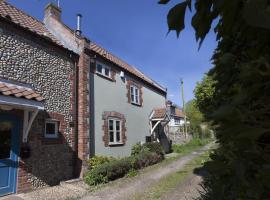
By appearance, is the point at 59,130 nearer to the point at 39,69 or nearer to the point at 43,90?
the point at 43,90

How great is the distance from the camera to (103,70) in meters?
15.0

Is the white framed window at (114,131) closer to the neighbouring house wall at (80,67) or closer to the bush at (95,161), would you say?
the bush at (95,161)

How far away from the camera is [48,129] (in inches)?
422

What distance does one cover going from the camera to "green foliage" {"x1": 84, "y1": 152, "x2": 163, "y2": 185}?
10.8 meters

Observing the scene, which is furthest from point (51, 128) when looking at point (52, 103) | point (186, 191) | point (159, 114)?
point (159, 114)

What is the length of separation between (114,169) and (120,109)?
5.46 m

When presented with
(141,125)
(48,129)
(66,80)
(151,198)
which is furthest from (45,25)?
(151,198)

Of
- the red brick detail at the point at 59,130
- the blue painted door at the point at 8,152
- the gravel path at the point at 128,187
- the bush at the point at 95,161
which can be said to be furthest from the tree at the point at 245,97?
the bush at the point at 95,161

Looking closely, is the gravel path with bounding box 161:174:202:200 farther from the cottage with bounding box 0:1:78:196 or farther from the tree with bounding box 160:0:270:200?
the tree with bounding box 160:0:270:200

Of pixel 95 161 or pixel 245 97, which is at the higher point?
pixel 245 97

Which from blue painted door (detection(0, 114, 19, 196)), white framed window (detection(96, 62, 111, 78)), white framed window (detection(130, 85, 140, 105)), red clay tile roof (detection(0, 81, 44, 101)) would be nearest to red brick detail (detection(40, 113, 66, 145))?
blue painted door (detection(0, 114, 19, 196))

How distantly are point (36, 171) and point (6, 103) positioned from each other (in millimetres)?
3175

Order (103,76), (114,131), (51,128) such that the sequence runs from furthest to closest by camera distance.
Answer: (114,131) → (103,76) → (51,128)

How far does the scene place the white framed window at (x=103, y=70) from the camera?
574 inches
